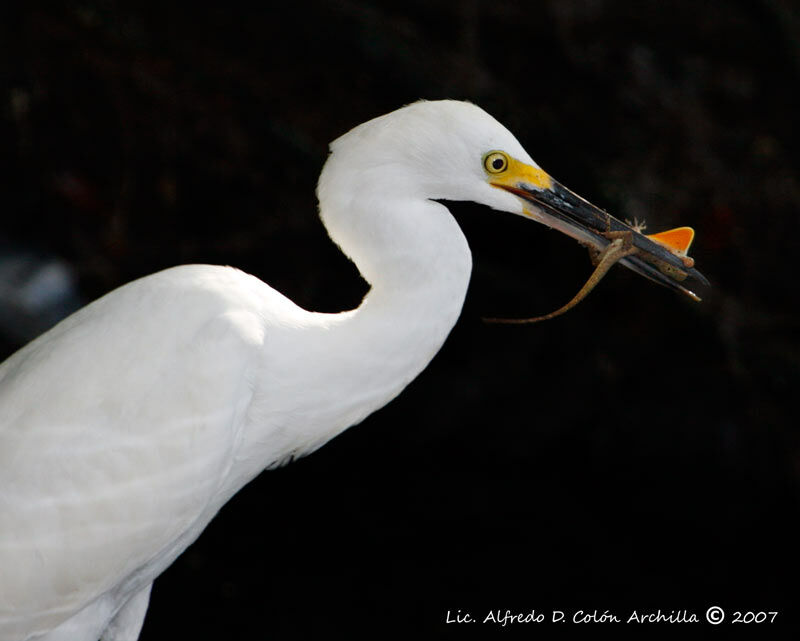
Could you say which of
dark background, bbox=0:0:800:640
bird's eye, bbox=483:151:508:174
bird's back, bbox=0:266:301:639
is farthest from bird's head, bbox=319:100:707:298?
dark background, bbox=0:0:800:640

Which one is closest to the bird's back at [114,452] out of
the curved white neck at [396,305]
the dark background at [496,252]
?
the curved white neck at [396,305]

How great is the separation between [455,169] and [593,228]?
23 cm

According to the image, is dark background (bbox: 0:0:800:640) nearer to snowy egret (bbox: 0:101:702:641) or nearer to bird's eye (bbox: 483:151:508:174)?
snowy egret (bbox: 0:101:702:641)

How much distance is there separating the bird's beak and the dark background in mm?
1491

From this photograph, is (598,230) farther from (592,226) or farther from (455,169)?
(455,169)

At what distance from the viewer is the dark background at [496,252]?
9.96ft

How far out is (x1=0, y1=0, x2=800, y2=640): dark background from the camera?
3035 mm

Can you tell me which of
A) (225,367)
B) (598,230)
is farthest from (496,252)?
(225,367)

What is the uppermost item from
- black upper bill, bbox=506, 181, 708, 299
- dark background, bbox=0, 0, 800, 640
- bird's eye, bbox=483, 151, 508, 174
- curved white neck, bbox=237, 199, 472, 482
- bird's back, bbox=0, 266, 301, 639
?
dark background, bbox=0, 0, 800, 640

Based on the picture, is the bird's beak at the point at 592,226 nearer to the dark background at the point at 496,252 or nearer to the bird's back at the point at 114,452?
the bird's back at the point at 114,452

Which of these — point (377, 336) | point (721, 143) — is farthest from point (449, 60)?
point (377, 336)

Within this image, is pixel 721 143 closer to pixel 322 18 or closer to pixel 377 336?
pixel 322 18

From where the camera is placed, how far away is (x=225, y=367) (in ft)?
4.82

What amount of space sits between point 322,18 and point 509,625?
74.1 inches
